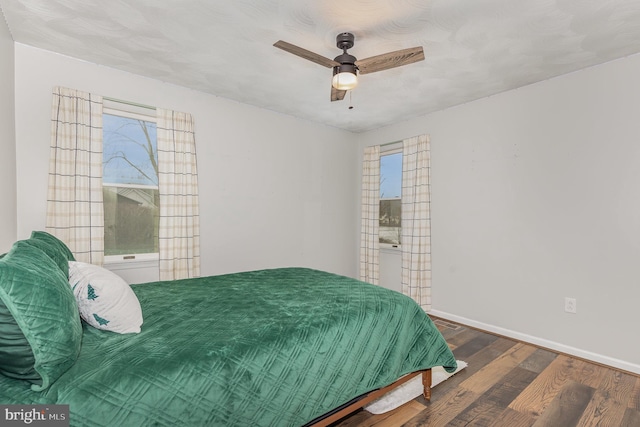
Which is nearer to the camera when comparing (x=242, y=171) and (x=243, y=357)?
(x=243, y=357)

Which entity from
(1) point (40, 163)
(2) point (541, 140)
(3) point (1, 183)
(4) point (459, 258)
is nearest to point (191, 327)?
(3) point (1, 183)

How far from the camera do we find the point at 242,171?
3719 mm

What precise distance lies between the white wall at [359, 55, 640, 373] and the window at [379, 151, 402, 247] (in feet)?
1.92

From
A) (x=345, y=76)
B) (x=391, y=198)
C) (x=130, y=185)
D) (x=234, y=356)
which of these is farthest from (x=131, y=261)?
(x=391, y=198)

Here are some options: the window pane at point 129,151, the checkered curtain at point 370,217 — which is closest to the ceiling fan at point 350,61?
the window pane at point 129,151

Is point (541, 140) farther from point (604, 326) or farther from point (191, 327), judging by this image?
point (191, 327)

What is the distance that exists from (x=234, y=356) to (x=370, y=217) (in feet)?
11.7

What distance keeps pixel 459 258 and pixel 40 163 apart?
418cm

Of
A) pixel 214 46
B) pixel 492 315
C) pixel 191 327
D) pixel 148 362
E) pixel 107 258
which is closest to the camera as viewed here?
pixel 148 362

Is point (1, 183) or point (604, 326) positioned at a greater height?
point (1, 183)

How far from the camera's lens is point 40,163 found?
2.57 meters

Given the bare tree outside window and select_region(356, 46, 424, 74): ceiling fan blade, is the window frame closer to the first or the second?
select_region(356, 46, 424, 74): ceiling fan blade

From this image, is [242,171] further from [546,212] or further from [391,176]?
[546,212]

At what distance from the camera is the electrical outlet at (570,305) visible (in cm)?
281
